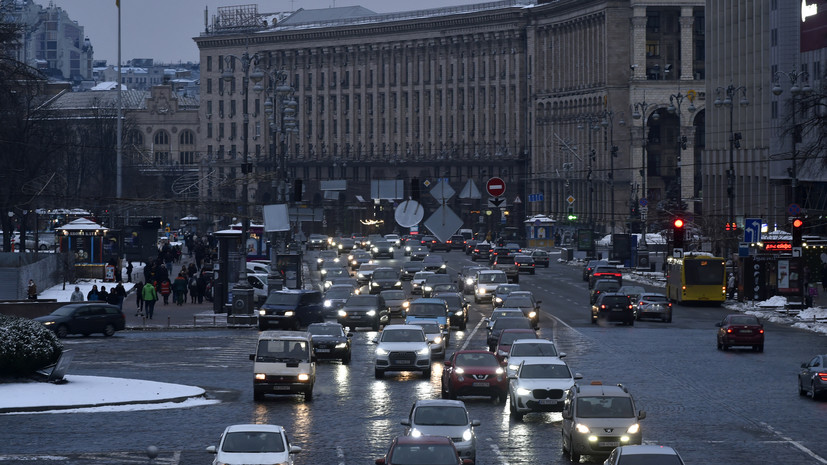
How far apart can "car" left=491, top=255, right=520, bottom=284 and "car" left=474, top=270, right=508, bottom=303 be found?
10.2 meters

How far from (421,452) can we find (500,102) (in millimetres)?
156102

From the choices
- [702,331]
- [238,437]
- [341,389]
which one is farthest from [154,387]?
[702,331]

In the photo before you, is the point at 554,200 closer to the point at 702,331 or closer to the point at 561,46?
the point at 561,46

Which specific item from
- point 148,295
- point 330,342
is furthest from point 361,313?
point 330,342

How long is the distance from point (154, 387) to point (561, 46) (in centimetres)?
13523

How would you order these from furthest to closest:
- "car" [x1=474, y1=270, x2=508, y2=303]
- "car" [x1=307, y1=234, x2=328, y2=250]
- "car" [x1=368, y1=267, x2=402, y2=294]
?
"car" [x1=307, y1=234, x2=328, y2=250] → "car" [x1=368, y1=267, x2=402, y2=294] → "car" [x1=474, y1=270, x2=508, y2=303]

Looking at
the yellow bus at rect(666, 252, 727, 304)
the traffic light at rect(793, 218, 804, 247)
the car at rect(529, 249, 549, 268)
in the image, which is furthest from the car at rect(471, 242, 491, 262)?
the traffic light at rect(793, 218, 804, 247)

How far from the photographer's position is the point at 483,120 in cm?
17962

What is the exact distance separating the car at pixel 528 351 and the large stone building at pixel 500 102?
9288cm

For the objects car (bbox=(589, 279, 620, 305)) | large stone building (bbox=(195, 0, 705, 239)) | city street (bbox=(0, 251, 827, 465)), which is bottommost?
city street (bbox=(0, 251, 827, 465))

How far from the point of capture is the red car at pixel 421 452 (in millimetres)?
22969

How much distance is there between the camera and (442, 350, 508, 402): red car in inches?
1415

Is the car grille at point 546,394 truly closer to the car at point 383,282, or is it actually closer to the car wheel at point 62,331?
the car wheel at point 62,331

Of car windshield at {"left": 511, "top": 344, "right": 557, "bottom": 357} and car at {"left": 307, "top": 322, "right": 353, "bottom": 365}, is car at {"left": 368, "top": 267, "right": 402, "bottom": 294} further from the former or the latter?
car windshield at {"left": 511, "top": 344, "right": 557, "bottom": 357}
